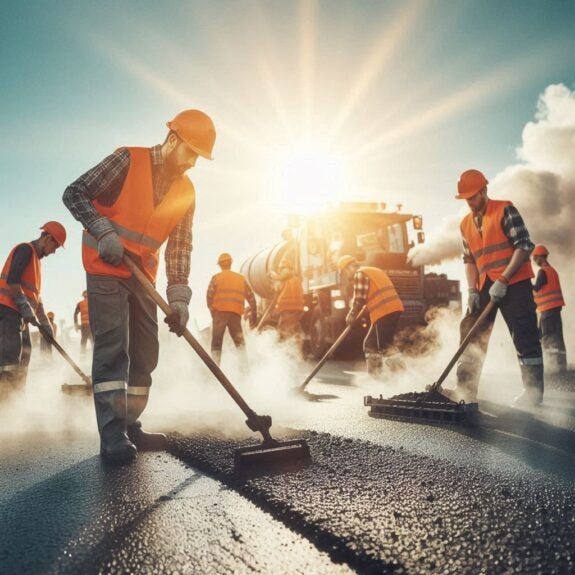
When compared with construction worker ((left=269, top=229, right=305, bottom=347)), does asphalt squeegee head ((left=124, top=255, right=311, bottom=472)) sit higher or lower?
lower

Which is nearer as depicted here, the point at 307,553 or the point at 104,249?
the point at 307,553

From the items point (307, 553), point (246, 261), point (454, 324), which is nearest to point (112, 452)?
point (307, 553)

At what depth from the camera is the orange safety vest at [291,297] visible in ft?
34.6

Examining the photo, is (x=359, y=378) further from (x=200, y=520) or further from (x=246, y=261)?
(x=246, y=261)

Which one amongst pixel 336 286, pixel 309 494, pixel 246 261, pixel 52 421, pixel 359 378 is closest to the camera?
pixel 309 494

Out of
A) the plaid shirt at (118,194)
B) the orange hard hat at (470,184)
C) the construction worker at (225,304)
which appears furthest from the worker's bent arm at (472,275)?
the construction worker at (225,304)

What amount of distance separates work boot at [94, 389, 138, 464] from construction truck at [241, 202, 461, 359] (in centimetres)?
663

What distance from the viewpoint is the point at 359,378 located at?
689 cm

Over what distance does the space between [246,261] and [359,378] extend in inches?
344

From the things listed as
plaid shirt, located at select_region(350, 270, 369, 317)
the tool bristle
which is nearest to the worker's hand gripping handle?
the tool bristle

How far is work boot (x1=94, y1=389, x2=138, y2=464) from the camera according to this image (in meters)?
2.64

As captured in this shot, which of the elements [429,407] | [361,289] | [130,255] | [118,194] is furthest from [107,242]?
[361,289]

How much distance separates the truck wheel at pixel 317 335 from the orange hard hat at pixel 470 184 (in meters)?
5.49

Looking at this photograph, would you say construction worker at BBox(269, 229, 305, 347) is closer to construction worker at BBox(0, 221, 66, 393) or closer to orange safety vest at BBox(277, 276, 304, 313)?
orange safety vest at BBox(277, 276, 304, 313)
